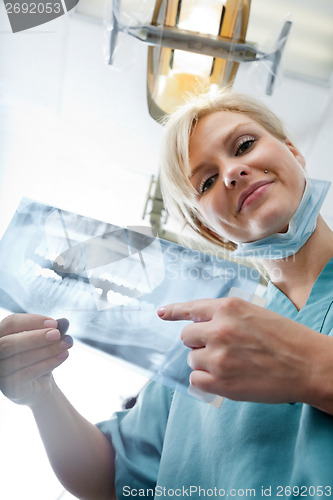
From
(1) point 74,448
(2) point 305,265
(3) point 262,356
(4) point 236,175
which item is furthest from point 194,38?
(1) point 74,448

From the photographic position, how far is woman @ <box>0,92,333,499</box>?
1.30 ft

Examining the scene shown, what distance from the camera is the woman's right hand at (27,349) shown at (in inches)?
20.0

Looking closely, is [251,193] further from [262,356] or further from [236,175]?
[262,356]

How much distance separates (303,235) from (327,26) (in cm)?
43

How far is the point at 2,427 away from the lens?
65 centimetres

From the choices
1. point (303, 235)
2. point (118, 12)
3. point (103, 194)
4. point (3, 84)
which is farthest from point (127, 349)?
point (3, 84)

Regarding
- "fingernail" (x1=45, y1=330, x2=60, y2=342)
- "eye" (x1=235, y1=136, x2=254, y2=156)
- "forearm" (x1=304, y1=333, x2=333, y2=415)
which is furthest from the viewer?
"eye" (x1=235, y1=136, x2=254, y2=156)

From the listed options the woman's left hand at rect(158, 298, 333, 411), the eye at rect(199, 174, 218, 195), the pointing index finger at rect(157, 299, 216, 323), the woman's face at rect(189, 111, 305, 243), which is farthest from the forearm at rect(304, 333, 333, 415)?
the eye at rect(199, 174, 218, 195)

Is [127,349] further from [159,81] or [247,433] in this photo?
[159,81]

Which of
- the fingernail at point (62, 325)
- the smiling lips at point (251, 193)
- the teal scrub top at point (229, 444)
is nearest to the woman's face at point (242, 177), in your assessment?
the smiling lips at point (251, 193)

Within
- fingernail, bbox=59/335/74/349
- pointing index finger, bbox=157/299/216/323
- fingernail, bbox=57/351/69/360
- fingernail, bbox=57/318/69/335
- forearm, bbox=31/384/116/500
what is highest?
pointing index finger, bbox=157/299/216/323

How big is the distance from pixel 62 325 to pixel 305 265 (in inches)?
14.2

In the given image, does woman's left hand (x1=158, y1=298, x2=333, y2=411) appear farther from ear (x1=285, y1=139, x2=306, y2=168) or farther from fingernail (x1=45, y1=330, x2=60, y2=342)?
ear (x1=285, y1=139, x2=306, y2=168)

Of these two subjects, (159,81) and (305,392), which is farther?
(159,81)
